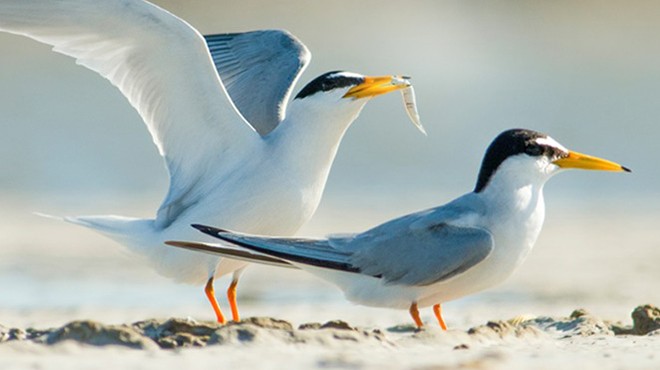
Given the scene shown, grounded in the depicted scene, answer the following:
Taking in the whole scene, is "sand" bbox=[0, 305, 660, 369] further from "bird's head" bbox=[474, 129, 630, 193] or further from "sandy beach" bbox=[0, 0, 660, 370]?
"bird's head" bbox=[474, 129, 630, 193]

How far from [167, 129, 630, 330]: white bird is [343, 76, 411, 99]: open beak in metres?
0.72

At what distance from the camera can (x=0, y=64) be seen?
865 inches

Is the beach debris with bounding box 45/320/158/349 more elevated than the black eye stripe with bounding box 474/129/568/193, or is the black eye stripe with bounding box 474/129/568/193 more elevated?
the black eye stripe with bounding box 474/129/568/193

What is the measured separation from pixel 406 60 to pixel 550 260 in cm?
969

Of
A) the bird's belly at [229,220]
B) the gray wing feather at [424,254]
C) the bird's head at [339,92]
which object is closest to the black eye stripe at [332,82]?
the bird's head at [339,92]

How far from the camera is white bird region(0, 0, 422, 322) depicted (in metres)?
7.81

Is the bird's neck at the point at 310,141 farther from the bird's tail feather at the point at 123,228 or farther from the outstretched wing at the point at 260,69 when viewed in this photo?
the outstretched wing at the point at 260,69

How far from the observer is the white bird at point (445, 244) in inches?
279

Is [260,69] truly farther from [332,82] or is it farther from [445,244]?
[445,244]

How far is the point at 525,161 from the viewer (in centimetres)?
742

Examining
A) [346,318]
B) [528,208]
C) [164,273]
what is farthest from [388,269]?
[346,318]

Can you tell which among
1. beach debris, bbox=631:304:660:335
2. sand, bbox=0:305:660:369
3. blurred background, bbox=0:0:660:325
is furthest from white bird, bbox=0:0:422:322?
beach debris, bbox=631:304:660:335

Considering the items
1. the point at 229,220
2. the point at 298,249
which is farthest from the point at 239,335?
the point at 229,220

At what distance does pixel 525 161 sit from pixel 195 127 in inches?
72.2
